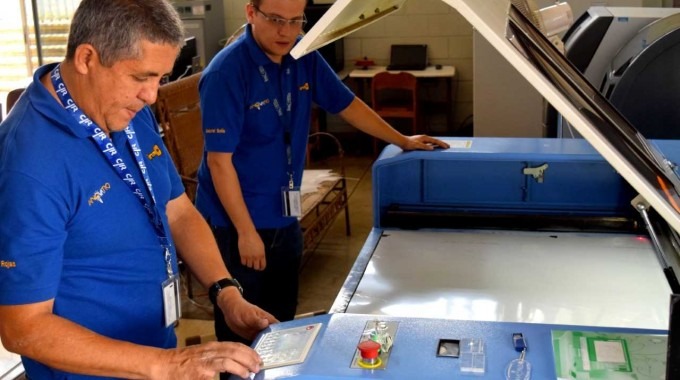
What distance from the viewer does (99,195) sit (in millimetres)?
1420

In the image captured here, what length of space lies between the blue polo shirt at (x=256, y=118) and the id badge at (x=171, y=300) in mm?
675

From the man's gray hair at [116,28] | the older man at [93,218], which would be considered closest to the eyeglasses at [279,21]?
the older man at [93,218]

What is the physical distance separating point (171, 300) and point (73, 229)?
291mm

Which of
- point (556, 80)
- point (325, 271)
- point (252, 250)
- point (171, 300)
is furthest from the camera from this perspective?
point (325, 271)

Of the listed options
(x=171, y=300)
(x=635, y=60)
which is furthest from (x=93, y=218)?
(x=635, y=60)

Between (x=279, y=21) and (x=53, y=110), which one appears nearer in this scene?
(x=53, y=110)

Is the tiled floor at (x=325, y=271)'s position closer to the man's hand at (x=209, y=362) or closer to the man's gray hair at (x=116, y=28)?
the man's hand at (x=209, y=362)

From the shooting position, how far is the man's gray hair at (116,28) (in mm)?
1316

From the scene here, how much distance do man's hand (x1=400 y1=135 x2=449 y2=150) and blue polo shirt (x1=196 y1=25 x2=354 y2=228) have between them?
1.05 feet

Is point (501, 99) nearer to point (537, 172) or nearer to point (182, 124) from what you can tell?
point (182, 124)

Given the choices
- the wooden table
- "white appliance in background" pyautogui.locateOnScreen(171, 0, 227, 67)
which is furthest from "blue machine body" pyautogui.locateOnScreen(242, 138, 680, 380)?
"white appliance in background" pyautogui.locateOnScreen(171, 0, 227, 67)

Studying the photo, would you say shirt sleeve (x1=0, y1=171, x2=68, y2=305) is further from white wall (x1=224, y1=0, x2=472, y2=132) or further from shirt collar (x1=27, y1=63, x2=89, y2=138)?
white wall (x1=224, y1=0, x2=472, y2=132)

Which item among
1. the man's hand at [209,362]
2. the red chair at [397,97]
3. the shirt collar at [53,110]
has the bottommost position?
the red chair at [397,97]

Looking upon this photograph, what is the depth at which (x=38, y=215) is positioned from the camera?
129 centimetres
